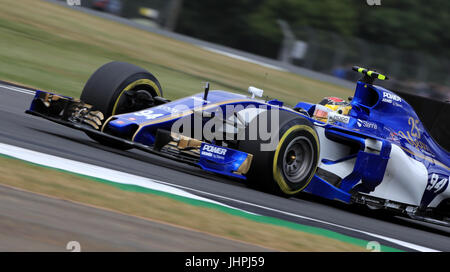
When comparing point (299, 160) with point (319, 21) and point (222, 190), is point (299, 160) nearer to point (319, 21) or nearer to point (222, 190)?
point (222, 190)

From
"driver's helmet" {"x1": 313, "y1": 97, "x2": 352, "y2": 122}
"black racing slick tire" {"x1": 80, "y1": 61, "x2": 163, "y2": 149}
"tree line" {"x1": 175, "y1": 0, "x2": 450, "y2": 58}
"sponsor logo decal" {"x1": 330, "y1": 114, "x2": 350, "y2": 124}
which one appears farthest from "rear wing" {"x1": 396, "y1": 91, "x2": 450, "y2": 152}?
"tree line" {"x1": 175, "y1": 0, "x2": 450, "y2": 58}

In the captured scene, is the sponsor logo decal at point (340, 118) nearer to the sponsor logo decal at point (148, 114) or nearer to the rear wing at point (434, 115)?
the rear wing at point (434, 115)

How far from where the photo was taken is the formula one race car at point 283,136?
7203mm

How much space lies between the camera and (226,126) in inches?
295

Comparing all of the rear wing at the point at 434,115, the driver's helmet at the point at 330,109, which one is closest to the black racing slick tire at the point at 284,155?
the driver's helmet at the point at 330,109

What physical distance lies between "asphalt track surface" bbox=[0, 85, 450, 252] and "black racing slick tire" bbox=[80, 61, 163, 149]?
471mm

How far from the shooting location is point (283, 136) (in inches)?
284

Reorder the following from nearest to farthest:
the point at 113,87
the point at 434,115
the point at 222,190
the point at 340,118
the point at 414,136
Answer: the point at 222,190 < the point at 113,87 < the point at 340,118 < the point at 414,136 < the point at 434,115

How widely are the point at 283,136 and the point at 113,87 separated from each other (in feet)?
6.85

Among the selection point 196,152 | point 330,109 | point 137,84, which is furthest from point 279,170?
point 137,84

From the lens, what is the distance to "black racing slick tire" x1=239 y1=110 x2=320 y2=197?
23.5 ft

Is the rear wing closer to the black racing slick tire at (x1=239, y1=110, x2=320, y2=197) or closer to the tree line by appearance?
the black racing slick tire at (x1=239, y1=110, x2=320, y2=197)

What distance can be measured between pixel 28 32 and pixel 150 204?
14.2 m
